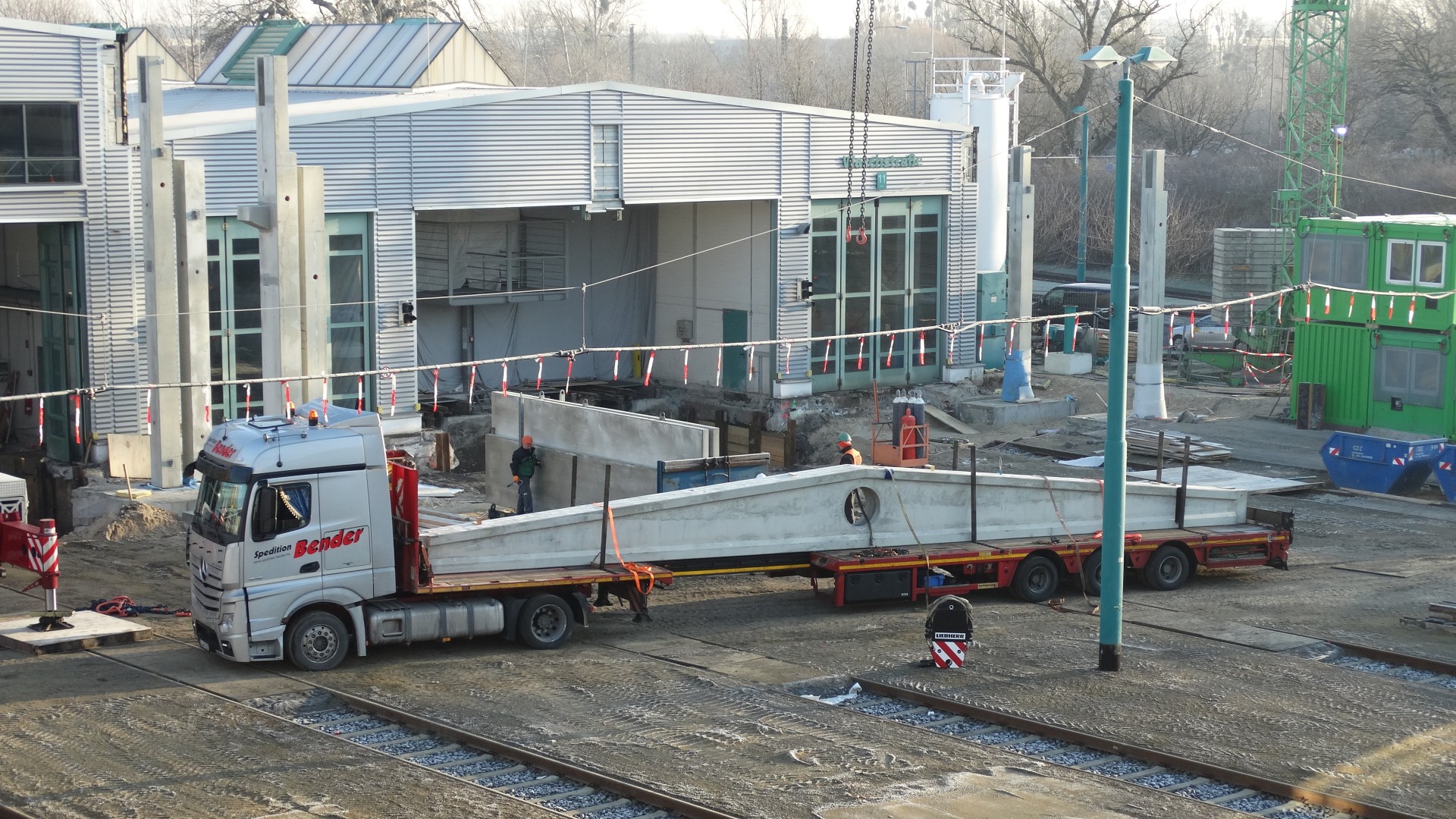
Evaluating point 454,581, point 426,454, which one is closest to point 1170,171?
point 426,454

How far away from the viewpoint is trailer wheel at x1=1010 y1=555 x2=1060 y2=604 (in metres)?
21.6

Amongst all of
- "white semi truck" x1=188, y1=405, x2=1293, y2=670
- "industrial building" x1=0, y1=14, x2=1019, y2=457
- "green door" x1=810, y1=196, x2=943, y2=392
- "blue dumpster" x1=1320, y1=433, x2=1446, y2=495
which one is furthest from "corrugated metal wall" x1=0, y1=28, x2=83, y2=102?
"blue dumpster" x1=1320, y1=433, x2=1446, y2=495

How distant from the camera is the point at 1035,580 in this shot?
21.8 m

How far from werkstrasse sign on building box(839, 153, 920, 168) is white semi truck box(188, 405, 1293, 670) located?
1747cm

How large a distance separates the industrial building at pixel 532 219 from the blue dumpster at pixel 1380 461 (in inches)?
437

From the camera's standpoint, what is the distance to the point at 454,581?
17938mm

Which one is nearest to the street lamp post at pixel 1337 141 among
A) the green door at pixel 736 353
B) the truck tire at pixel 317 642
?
the green door at pixel 736 353

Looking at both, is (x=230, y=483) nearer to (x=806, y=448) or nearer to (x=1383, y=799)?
(x=1383, y=799)

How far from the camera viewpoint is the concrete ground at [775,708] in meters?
13.2

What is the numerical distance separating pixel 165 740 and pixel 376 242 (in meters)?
18.6

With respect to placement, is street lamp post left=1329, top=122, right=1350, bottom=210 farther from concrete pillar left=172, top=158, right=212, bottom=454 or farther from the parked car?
concrete pillar left=172, top=158, right=212, bottom=454

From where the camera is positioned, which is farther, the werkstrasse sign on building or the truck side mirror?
the werkstrasse sign on building

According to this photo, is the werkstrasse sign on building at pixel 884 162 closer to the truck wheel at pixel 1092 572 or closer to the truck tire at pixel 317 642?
the truck wheel at pixel 1092 572

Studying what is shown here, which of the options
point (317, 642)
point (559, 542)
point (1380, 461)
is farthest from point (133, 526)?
point (1380, 461)
